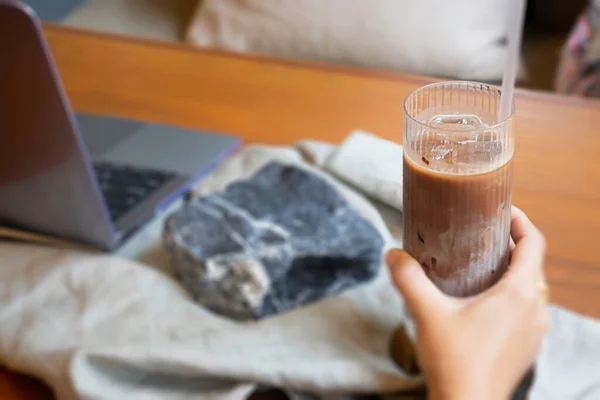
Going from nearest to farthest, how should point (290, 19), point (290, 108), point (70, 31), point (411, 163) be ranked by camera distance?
point (411, 163) → point (290, 108) → point (70, 31) → point (290, 19)

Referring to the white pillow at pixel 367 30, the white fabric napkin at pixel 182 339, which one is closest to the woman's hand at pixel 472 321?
the white fabric napkin at pixel 182 339

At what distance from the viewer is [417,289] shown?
383mm

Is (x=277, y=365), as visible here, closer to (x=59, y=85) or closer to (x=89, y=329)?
(x=89, y=329)

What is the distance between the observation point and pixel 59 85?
64 centimetres

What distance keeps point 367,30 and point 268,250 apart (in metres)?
0.73

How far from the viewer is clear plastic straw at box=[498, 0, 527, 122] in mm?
331

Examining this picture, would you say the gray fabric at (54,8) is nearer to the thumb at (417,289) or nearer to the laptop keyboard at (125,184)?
the laptop keyboard at (125,184)

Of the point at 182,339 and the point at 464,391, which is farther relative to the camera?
the point at 182,339

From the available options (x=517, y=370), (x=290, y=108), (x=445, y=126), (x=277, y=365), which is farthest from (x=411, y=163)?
(x=290, y=108)

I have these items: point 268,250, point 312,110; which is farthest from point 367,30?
point 268,250

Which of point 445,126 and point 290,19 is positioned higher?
point 445,126

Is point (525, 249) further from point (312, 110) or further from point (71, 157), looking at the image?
point (312, 110)

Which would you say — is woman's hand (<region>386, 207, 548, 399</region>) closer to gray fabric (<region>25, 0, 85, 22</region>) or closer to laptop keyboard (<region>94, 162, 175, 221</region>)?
laptop keyboard (<region>94, 162, 175, 221</region>)

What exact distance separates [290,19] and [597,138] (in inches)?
33.1
